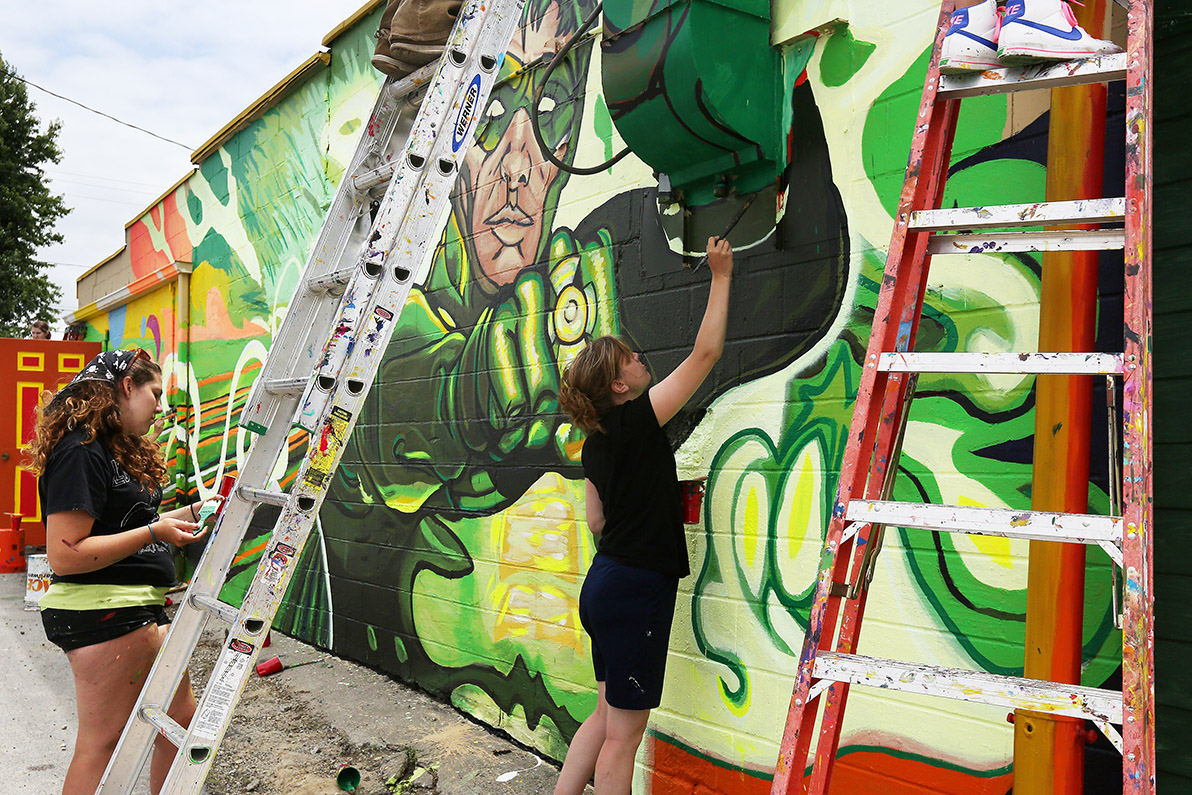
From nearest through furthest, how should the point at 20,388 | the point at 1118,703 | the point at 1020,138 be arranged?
the point at 1118,703
the point at 1020,138
the point at 20,388

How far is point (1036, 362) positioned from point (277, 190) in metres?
6.38

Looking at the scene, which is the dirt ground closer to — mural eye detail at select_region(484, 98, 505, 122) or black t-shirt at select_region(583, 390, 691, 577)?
black t-shirt at select_region(583, 390, 691, 577)

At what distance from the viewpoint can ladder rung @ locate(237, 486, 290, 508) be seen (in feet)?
8.08

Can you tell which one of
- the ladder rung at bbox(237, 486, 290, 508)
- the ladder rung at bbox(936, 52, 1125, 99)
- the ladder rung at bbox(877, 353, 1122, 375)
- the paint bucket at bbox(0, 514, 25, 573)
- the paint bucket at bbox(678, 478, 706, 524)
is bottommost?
the paint bucket at bbox(0, 514, 25, 573)

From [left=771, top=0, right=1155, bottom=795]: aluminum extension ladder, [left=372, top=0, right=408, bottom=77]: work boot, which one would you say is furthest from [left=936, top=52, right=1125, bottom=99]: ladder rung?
[left=372, top=0, right=408, bottom=77]: work boot

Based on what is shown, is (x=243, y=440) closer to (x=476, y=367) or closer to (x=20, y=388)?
(x=476, y=367)

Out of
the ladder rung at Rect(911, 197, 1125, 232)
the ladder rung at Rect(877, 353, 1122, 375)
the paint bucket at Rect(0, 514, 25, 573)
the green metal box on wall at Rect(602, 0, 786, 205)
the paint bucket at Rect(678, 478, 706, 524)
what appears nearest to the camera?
the ladder rung at Rect(877, 353, 1122, 375)

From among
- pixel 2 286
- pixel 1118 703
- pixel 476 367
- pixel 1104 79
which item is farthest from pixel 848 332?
pixel 2 286

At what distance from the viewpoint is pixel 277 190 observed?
6.73 metres

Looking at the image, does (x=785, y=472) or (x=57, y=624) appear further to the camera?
(x=785, y=472)

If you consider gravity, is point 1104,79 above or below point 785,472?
above

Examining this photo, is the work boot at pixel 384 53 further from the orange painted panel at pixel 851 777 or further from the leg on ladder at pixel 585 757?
the orange painted panel at pixel 851 777

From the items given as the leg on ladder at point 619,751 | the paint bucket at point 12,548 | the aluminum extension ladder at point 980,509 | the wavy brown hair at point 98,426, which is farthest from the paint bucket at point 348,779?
the paint bucket at point 12,548

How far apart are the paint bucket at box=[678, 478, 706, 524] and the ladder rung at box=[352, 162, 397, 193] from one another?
152 centimetres
